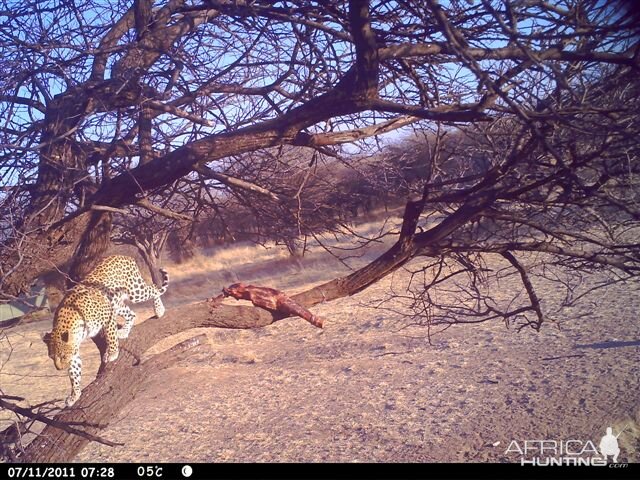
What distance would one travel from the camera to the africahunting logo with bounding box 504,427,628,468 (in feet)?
16.9

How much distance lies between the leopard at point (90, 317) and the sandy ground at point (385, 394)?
523 mm

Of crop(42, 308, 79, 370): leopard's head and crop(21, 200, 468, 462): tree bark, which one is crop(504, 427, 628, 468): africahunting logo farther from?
crop(42, 308, 79, 370): leopard's head

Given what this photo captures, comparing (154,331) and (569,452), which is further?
(569,452)

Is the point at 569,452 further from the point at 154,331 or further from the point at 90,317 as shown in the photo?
the point at 90,317

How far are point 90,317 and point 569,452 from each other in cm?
466

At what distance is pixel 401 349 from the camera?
12.0 m

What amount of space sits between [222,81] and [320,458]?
4454mm

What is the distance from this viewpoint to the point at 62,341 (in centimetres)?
548

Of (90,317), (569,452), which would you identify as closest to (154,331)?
(90,317)

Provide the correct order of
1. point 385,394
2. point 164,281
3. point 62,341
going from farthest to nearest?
point 385,394 → point 164,281 → point 62,341

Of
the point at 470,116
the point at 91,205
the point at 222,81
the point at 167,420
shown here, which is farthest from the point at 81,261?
the point at 167,420

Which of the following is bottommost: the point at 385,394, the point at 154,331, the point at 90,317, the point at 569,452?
the point at 385,394

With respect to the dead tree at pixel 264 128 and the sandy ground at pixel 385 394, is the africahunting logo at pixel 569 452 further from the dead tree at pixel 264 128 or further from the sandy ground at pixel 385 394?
the dead tree at pixel 264 128

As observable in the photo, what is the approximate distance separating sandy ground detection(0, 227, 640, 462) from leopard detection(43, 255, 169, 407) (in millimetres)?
523
